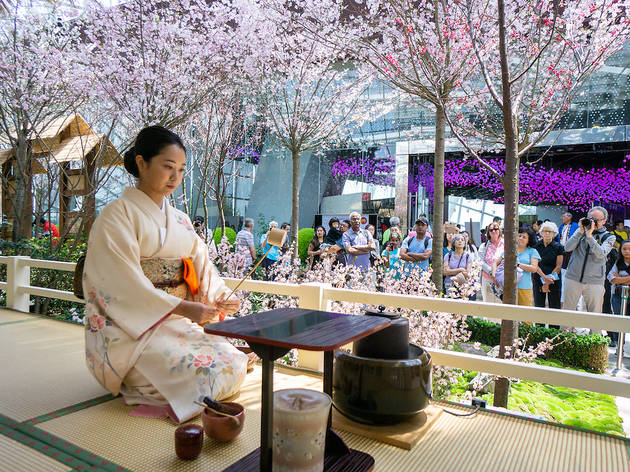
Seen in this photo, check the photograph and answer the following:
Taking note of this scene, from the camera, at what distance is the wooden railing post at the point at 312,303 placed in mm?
3109

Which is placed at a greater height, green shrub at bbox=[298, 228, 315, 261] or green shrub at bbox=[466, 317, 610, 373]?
green shrub at bbox=[298, 228, 315, 261]

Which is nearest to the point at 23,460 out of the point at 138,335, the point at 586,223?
the point at 138,335

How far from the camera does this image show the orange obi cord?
8.73ft

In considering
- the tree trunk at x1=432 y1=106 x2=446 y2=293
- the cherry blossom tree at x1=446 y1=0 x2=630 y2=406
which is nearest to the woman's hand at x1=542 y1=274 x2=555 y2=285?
the tree trunk at x1=432 y1=106 x2=446 y2=293

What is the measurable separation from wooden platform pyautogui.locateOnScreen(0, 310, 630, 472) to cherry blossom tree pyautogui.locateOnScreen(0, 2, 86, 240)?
4858mm

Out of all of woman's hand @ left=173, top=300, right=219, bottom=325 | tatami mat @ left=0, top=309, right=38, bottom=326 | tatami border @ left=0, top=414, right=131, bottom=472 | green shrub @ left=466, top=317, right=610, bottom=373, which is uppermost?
woman's hand @ left=173, top=300, right=219, bottom=325

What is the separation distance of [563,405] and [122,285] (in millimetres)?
3680

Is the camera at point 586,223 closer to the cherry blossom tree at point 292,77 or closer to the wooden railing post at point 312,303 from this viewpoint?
the wooden railing post at point 312,303

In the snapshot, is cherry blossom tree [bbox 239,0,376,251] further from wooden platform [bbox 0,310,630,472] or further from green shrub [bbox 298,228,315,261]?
wooden platform [bbox 0,310,630,472]

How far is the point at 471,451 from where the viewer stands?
2.01m

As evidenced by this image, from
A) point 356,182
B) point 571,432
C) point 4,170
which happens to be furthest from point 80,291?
point 356,182

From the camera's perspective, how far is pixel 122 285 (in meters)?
2.31

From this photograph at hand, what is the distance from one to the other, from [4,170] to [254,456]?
817cm

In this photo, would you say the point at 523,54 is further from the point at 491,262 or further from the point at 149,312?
the point at 149,312
